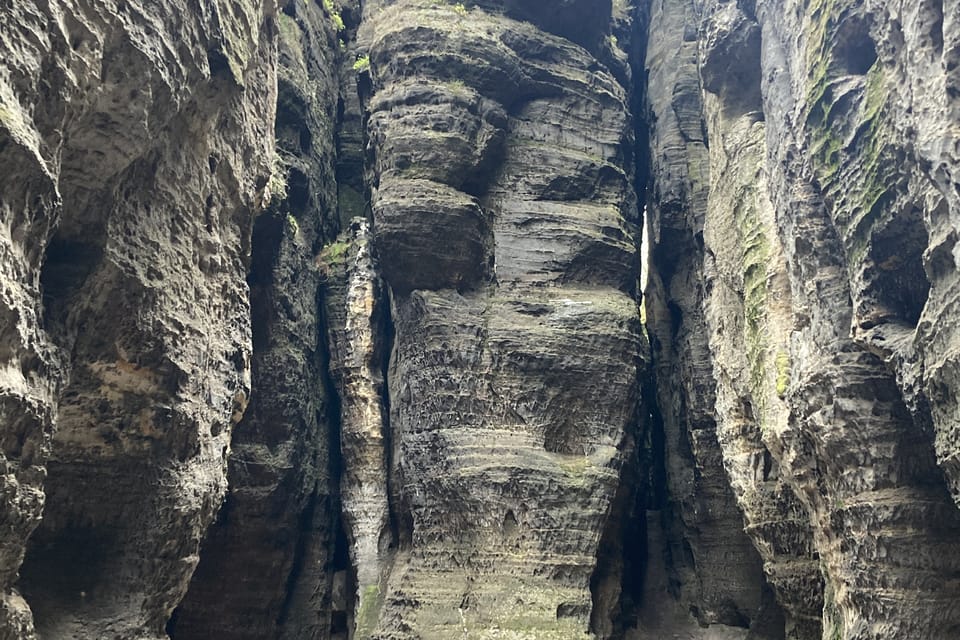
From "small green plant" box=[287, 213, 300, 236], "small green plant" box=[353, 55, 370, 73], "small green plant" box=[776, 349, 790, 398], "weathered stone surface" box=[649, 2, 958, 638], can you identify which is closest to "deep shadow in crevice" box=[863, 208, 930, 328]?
"weathered stone surface" box=[649, 2, 958, 638]

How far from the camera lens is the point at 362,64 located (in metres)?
19.5

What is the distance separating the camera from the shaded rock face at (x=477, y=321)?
897cm

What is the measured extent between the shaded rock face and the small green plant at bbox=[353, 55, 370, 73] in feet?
0.62

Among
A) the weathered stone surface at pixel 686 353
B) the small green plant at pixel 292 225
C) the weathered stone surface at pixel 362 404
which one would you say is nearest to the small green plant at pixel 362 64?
the weathered stone surface at pixel 362 404

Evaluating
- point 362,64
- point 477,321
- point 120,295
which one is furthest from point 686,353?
point 120,295

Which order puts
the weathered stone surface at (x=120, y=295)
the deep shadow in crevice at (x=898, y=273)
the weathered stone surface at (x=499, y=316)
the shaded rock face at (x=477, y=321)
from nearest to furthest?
the weathered stone surface at (x=120, y=295), the shaded rock face at (x=477, y=321), the deep shadow in crevice at (x=898, y=273), the weathered stone surface at (x=499, y=316)

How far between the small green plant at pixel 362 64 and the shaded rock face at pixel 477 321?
0.19m

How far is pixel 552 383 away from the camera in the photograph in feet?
50.1

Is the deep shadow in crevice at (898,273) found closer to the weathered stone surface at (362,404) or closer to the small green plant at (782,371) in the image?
the small green plant at (782,371)

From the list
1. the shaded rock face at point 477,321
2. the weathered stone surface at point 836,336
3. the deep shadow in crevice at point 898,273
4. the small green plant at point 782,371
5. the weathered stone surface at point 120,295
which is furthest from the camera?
the small green plant at point 782,371

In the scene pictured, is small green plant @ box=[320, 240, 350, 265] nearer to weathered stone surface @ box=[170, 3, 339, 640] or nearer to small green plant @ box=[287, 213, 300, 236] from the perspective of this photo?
weathered stone surface @ box=[170, 3, 339, 640]

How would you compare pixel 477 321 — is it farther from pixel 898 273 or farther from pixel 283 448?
pixel 898 273

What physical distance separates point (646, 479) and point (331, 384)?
748cm

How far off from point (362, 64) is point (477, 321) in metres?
7.81
